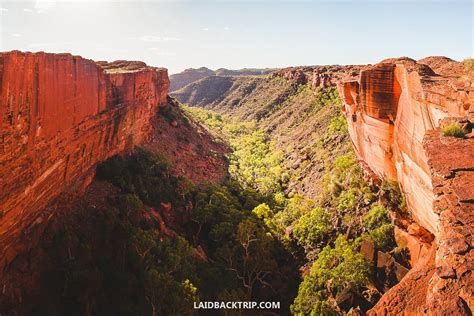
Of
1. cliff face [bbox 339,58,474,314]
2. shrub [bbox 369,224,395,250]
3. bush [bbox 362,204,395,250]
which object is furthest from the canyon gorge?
bush [bbox 362,204,395,250]

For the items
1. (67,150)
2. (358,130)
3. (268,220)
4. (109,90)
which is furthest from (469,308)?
(109,90)

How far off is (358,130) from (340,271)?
1317 centimetres

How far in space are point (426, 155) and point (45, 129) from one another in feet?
60.2

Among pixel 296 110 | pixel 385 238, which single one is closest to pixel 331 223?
pixel 385 238

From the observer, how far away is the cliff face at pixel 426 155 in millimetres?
8008

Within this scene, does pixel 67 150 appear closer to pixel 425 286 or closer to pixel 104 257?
pixel 104 257

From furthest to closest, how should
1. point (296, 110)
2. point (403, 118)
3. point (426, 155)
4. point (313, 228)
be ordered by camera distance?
point (296, 110), point (313, 228), point (403, 118), point (426, 155)

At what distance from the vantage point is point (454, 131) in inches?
474

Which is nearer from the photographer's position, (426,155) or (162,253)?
(426,155)

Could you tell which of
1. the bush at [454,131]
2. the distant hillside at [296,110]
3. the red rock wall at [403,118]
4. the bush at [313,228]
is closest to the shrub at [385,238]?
the red rock wall at [403,118]

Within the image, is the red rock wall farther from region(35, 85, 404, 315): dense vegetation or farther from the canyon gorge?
region(35, 85, 404, 315): dense vegetation

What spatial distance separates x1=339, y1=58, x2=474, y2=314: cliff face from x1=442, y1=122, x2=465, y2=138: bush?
0.30 meters

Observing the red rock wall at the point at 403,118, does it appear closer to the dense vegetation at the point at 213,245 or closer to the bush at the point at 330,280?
the dense vegetation at the point at 213,245

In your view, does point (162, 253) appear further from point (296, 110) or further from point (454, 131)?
point (296, 110)
